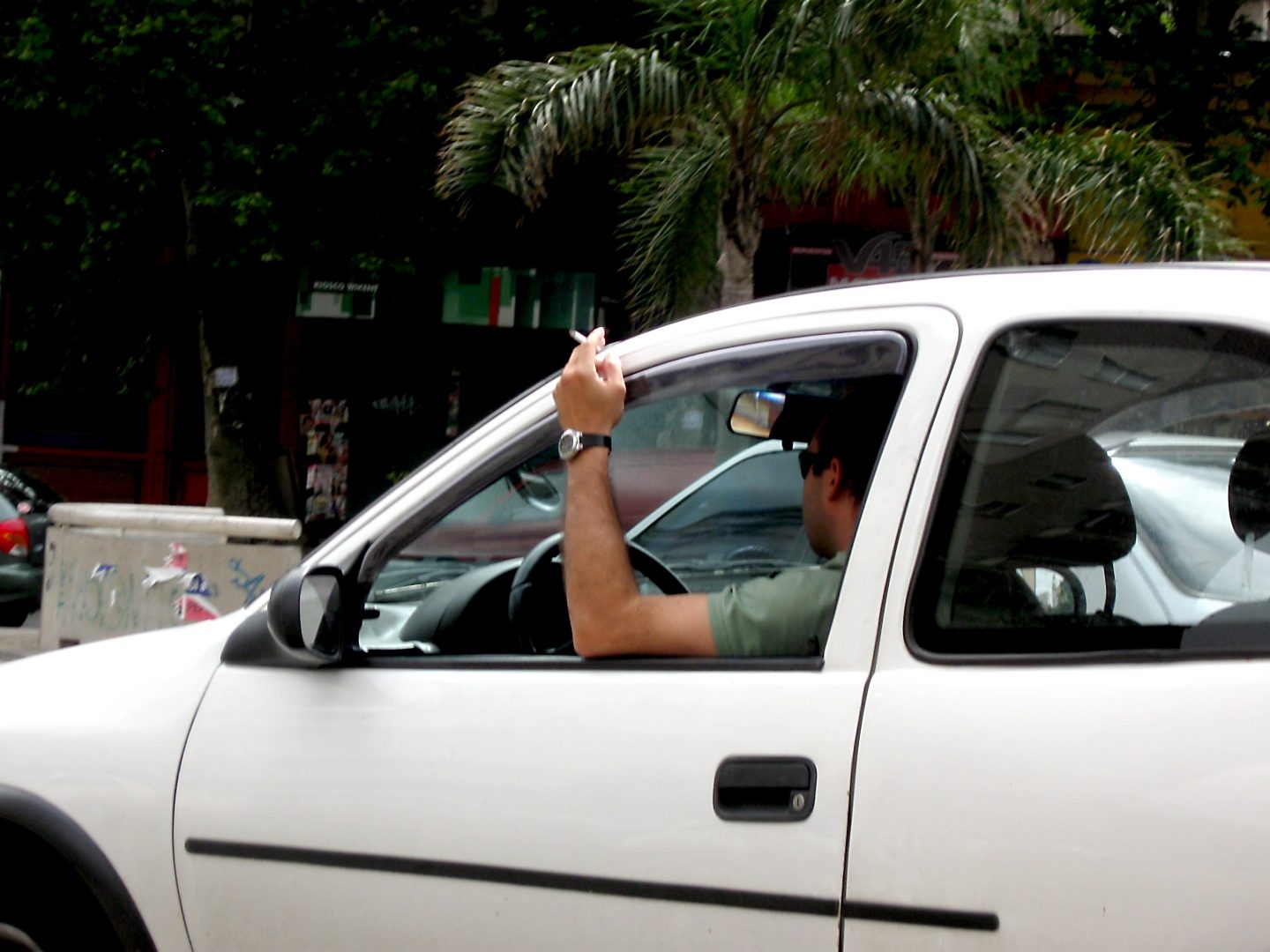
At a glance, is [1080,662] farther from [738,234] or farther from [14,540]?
[14,540]

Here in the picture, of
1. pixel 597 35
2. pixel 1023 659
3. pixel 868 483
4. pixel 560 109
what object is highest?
pixel 597 35

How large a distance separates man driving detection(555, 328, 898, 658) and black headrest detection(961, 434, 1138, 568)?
201 millimetres

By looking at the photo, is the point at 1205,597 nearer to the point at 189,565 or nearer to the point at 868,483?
the point at 868,483

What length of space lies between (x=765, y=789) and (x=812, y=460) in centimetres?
67

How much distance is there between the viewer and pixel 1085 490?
82.6 inches

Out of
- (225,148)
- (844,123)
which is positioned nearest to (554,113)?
(844,123)

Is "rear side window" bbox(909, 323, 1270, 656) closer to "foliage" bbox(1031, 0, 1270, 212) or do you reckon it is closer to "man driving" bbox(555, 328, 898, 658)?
"man driving" bbox(555, 328, 898, 658)

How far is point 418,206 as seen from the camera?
14484 millimetres

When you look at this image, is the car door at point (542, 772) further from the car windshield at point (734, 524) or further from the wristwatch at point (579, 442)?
the car windshield at point (734, 524)

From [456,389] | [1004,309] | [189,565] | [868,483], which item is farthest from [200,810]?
[456,389]

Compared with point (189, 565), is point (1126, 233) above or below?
above

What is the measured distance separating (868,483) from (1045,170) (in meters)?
7.58

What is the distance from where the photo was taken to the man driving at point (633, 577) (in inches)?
87.2

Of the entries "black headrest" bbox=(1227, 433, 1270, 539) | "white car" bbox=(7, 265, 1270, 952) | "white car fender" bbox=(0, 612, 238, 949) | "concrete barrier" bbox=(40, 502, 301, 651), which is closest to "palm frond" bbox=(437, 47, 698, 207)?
"concrete barrier" bbox=(40, 502, 301, 651)
